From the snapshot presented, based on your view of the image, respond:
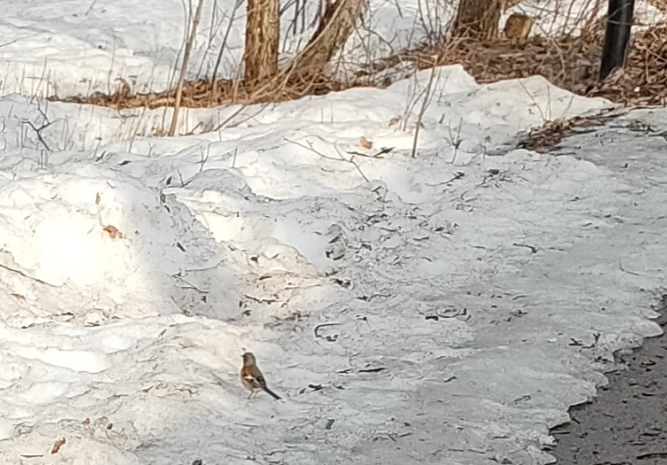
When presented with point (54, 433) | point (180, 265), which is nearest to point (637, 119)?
point (180, 265)

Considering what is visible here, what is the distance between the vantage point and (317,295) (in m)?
4.07

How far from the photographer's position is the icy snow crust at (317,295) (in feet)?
9.92

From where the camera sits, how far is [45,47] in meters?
10.5

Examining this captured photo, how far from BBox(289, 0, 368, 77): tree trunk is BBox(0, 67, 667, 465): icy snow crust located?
2.09 metres

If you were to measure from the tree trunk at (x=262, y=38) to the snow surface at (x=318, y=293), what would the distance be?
1.82 meters

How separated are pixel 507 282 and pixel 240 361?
4.30ft

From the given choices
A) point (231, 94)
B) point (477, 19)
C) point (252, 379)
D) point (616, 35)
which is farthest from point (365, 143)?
point (477, 19)

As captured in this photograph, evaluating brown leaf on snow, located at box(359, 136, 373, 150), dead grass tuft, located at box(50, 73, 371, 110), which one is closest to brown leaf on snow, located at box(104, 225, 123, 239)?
brown leaf on snow, located at box(359, 136, 373, 150)

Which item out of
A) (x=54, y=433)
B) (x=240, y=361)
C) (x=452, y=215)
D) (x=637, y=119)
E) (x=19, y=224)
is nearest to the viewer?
(x=54, y=433)

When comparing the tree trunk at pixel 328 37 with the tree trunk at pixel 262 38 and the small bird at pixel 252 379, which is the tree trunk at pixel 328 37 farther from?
the small bird at pixel 252 379

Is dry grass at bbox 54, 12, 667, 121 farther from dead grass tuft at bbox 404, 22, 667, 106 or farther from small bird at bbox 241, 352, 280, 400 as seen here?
small bird at bbox 241, 352, 280, 400

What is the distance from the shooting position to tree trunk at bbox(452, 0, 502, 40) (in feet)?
30.2

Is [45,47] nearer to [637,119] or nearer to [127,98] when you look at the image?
[127,98]

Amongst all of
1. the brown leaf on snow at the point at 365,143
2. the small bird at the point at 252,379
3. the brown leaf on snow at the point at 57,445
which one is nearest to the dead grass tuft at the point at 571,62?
the brown leaf on snow at the point at 365,143
